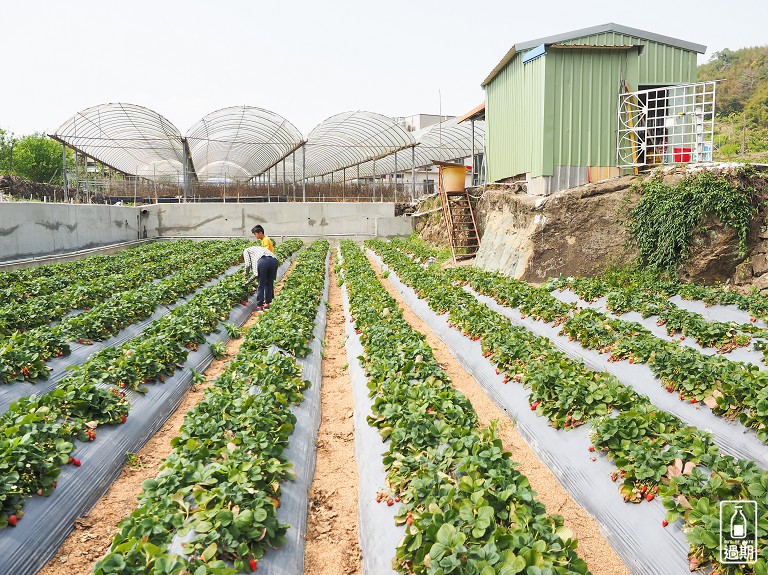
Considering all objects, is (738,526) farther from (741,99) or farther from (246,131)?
(741,99)

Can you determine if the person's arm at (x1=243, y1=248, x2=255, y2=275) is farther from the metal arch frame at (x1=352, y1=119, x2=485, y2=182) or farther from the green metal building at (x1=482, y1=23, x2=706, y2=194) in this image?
the metal arch frame at (x1=352, y1=119, x2=485, y2=182)

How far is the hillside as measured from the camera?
31.6 metres

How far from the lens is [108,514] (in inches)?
177

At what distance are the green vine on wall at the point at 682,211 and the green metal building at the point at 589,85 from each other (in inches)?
104

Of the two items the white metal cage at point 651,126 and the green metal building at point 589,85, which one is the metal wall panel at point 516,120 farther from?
the white metal cage at point 651,126

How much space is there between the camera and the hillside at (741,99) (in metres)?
31.6

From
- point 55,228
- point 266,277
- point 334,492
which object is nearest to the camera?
point 334,492

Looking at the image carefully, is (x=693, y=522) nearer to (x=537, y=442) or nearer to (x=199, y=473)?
(x=537, y=442)

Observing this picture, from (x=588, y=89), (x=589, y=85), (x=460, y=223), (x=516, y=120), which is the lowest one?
(x=460, y=223)

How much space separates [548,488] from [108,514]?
363 cm

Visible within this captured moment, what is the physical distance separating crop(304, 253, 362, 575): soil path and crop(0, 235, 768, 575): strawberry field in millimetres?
54

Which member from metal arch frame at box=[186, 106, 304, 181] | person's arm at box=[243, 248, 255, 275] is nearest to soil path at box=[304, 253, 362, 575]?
person's arm at box=[243, 248, 255, 275]

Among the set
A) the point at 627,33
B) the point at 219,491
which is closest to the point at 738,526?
the point at 219,491

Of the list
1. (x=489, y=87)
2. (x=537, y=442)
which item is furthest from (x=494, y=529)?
(x=489, y=87)
